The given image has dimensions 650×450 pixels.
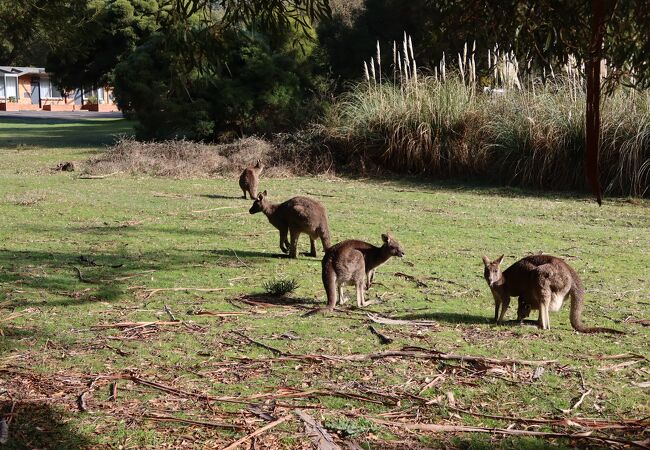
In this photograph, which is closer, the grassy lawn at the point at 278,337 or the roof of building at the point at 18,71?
the grassy lawn at the point at 278,337

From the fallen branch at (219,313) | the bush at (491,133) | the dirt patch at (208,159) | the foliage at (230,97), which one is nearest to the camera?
the fallen branch at (219,313)

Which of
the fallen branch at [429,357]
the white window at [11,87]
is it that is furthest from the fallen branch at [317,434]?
the white window at [11,87]

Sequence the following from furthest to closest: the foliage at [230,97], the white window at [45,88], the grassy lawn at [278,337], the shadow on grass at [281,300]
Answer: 1. the white window at [45,88]
2. the foliage at [230,97]
3. the shadow on grass at [281,300]
4. the grassy lawn at [278,337]

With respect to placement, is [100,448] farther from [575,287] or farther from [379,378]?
[575,287]

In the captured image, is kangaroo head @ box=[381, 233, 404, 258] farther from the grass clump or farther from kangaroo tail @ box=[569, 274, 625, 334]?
→ kangaroo tail @ box=[569, 274, 625, 334]

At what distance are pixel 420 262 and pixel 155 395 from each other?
4.70 metres

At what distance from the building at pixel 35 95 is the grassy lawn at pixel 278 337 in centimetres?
6270

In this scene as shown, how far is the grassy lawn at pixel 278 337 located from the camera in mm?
4691

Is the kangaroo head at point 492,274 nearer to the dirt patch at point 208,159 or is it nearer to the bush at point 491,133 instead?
the bush at point 491,133

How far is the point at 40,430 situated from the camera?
4.49m

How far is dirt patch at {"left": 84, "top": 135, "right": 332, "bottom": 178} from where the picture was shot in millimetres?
17859

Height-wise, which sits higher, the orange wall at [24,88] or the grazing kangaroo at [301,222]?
the orange wall at [24,88]

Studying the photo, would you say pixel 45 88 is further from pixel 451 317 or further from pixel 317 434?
pixel 317 434

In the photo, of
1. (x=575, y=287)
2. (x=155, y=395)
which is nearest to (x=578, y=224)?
(x=575, y=287)
